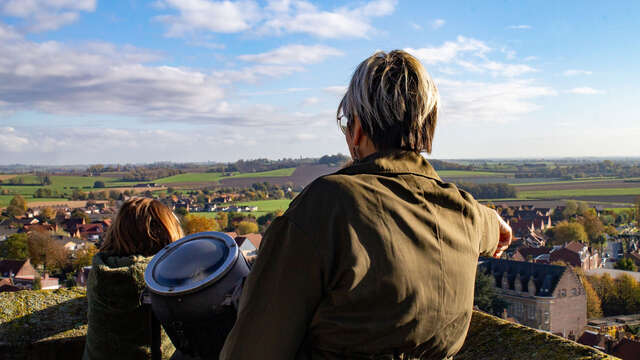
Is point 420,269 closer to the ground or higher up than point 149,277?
higher up

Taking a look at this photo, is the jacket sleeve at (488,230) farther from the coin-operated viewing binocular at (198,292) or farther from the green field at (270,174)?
the green field at (270,174)

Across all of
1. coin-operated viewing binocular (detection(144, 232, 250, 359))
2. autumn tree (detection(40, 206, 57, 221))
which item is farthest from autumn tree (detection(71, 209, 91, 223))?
coin-operated viewing binocular (detection(144, 232, 250, 359))

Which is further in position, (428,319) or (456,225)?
(456,225)

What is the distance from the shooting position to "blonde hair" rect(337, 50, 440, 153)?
158cm

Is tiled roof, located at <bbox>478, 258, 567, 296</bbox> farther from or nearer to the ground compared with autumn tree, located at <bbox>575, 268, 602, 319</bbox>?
farther from the ground

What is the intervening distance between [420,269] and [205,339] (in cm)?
92

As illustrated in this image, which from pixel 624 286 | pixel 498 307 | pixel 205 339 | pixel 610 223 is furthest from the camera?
pixel 610 223

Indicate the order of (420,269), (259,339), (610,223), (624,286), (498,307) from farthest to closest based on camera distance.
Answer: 1. (610,223)
2. (624,286)
3. (498,307)
4. (420,269)
5. (259,339)

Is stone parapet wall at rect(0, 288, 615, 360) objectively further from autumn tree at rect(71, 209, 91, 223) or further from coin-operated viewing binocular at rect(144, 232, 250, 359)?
autumn tree at rect(71, 209, 91, 223)

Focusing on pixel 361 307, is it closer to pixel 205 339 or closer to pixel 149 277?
pixel 205 339

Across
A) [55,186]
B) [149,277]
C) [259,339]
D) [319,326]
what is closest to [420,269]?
[319,326]

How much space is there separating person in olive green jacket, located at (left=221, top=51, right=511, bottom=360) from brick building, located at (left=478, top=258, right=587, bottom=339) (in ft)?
144

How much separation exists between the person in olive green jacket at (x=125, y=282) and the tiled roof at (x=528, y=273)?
148ft

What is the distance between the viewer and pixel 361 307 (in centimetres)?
138
